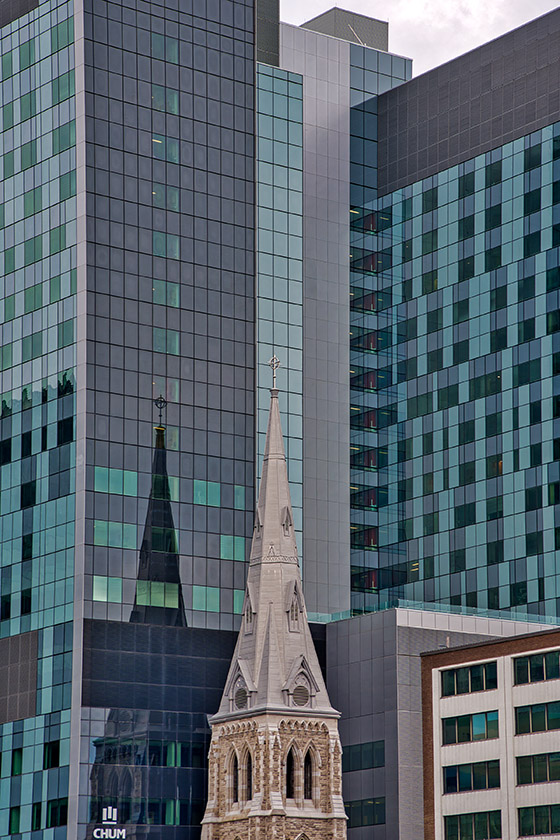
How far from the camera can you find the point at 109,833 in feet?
387

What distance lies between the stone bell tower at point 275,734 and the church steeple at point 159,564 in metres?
5.46

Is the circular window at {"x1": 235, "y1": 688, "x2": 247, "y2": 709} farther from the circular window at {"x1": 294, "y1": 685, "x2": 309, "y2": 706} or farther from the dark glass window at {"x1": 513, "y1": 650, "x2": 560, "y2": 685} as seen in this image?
the dark glass window at {"x1": 513, "y1": 650, "x2": 560, "y2": 685}

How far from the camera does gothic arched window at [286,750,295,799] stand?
11669 centimetres

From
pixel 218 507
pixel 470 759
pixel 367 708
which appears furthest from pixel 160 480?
pixel 470 759

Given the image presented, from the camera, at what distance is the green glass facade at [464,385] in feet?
445

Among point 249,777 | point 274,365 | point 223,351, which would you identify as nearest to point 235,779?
point 249,777

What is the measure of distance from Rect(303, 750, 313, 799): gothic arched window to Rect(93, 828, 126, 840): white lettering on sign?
41.9 ft

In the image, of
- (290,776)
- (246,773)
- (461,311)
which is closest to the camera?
(290,776)

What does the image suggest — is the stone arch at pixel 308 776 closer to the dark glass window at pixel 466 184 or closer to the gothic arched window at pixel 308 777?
the gothic arched window at pixel 308 777

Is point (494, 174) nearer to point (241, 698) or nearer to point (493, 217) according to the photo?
point (493, 217)

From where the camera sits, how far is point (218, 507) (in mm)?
129250

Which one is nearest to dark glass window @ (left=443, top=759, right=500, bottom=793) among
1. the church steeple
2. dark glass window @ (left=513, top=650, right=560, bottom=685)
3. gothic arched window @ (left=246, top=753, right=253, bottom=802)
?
dark glass window @ (left=513, top=650, right=560, bottom=685)

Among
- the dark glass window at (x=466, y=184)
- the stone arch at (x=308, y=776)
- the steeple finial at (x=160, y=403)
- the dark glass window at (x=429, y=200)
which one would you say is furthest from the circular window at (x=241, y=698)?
the dark glass window at (x=429, y=200)

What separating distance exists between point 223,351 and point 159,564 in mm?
17950
